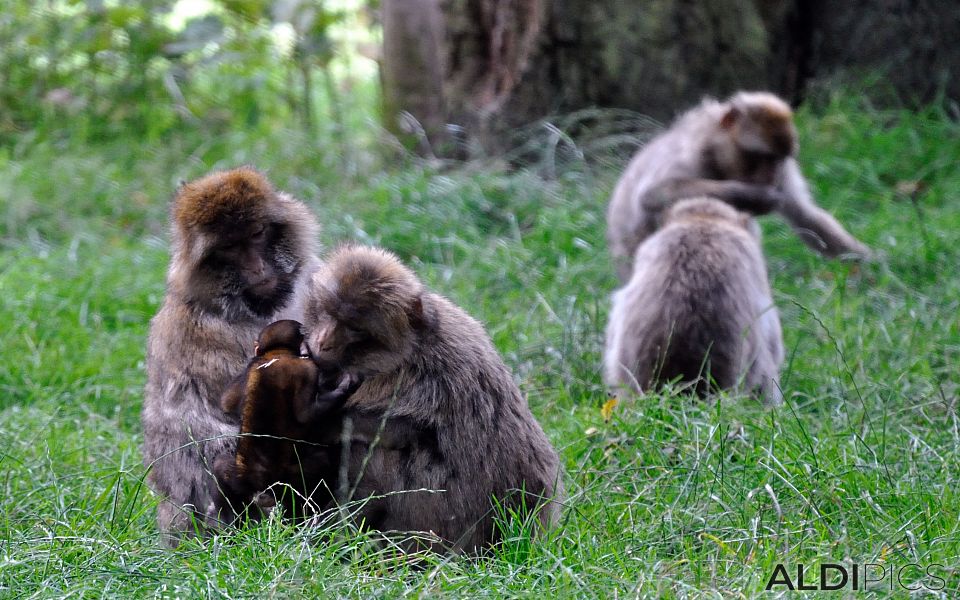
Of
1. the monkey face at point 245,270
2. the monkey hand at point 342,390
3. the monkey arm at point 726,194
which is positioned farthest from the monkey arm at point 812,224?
the monkey hand at point 342,390

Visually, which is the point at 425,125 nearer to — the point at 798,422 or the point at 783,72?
the point at 783,72

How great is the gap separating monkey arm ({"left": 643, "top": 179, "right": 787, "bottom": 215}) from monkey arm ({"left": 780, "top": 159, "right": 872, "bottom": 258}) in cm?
29

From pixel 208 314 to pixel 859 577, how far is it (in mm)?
2071

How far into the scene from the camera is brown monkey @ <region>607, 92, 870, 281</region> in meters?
6.29

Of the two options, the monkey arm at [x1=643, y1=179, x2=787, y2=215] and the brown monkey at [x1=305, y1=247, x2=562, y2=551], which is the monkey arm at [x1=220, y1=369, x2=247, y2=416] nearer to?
the brown monkey at [x1=305, y1=247, x2=562, y2=551]

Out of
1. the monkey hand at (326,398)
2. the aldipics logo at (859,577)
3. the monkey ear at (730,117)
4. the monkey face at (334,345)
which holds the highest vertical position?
the monkey ear at (730,117)

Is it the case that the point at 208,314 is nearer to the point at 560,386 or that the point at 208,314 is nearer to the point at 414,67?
the point at 560,386

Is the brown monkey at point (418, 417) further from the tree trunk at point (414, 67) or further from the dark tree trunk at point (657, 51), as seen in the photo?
the tree trunk at point (414, 67)

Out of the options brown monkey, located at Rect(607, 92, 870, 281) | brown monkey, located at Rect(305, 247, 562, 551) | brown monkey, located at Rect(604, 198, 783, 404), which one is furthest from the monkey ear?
brown monkey, located at Rect(305, 247, 562, 551)

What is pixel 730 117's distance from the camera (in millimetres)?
6449

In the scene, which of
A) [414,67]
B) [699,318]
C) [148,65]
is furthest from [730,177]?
[148,65]

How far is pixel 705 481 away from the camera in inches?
145

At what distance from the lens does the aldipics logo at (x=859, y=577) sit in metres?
2.94

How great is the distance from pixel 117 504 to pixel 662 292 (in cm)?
229
